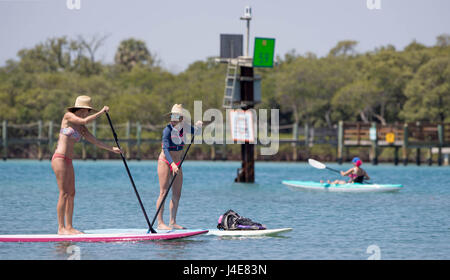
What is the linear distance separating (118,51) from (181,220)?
81655mm

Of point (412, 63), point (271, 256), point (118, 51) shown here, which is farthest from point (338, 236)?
point (118, 51)

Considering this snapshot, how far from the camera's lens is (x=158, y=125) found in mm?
70312

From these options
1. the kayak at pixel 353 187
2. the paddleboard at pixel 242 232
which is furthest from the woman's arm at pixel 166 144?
the kayak at pixel 353 187

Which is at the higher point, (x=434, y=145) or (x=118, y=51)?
(x=118, y=51)

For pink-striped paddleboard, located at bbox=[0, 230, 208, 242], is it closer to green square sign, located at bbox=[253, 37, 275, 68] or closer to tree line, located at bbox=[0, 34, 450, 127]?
green square sign, located at bbox=[253, 37, 275, 68]

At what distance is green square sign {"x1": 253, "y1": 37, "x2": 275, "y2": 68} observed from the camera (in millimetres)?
28312

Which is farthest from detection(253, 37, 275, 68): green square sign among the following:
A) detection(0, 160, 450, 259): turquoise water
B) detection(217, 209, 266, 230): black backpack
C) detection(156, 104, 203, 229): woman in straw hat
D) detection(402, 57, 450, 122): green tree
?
detection(402, 57, 450, 122): green tree

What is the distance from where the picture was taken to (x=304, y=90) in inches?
2785

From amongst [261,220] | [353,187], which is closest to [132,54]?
[353,187]

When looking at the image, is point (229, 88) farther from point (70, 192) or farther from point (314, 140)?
point (314, 140)

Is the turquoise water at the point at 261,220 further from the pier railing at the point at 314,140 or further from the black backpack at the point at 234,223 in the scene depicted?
the pier railing at the point at 314,140

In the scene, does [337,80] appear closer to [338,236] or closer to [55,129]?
[55,129]

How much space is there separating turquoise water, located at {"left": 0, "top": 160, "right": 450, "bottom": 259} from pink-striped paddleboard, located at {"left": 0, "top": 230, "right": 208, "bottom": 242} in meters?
0.14
